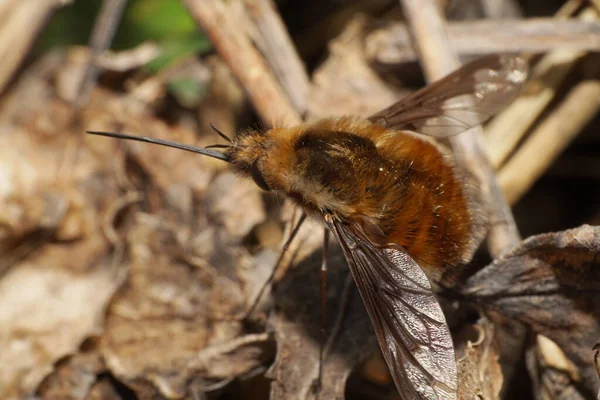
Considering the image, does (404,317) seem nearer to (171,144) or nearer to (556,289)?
(556,289)

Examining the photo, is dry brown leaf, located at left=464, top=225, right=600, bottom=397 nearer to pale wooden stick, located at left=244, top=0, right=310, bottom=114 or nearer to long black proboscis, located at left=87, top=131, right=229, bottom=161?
long black proboscis, located at left=87, top=131, right=229, bottom=161

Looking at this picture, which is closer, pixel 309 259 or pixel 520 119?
pixel 309 259

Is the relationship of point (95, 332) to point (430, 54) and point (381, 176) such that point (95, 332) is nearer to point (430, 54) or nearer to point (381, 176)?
point (381, 176)

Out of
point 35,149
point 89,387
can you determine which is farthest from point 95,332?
point 35,149

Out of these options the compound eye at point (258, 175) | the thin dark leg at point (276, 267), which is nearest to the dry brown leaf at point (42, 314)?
the thin dark leg at point (276, 267)

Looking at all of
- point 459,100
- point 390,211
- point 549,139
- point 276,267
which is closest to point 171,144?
point 276,267

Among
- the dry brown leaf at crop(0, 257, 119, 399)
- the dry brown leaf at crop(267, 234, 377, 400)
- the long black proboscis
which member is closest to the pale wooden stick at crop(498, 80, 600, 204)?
the dry brown leaf at crop(267, 234, 377, 400)
